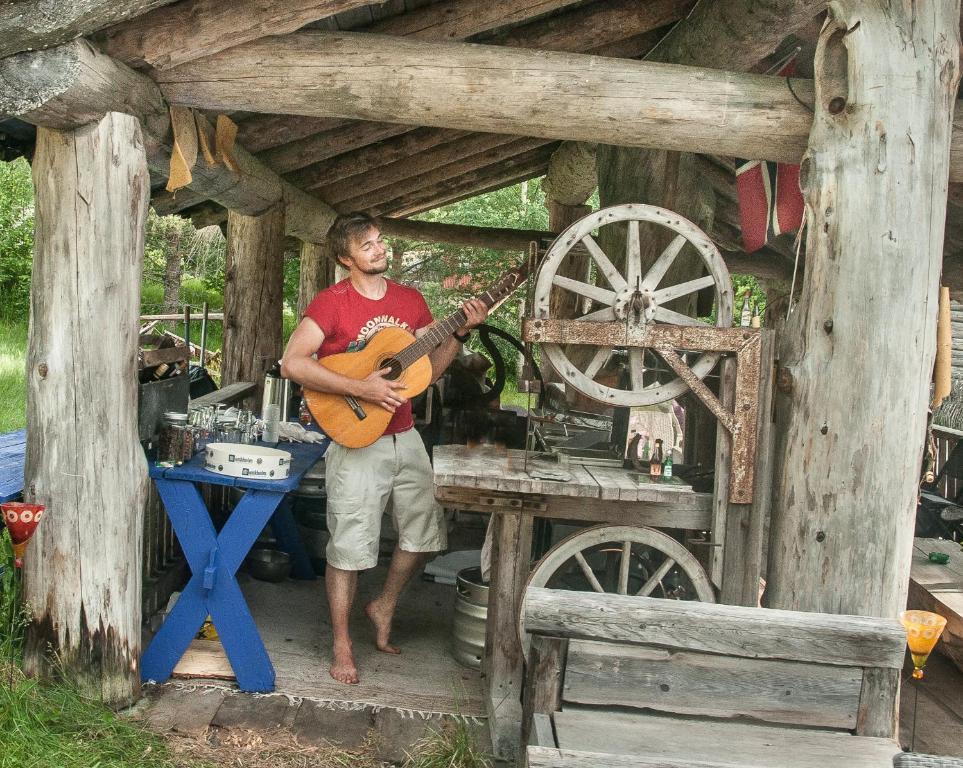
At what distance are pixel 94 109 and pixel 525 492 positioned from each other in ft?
7.14

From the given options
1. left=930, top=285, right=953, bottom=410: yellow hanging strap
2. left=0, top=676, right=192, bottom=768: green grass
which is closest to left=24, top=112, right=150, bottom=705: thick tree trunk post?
left=0, top=676, right=192, bottom=768: green grass

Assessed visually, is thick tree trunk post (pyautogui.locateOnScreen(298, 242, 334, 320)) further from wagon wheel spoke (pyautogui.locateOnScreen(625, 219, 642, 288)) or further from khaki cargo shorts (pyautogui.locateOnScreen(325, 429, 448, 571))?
wagon wheel spoke (pyautogui.locateOnScreen(625, 219, 642, 288))

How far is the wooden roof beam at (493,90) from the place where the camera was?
385 centimetres

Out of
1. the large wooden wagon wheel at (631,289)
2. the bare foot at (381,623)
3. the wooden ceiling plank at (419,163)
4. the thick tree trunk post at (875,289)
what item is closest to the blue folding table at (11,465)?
the bare foot at (381,623)

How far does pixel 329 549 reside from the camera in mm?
4480

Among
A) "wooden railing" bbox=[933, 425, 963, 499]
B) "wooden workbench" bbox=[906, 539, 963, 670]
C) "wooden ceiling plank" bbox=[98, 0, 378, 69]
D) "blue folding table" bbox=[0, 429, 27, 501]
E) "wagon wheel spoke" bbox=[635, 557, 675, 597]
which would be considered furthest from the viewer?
"wooden railing" bbox=[933, 425, 963, 499]

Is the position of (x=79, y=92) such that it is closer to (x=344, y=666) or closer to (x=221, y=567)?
(x=221, y=567)

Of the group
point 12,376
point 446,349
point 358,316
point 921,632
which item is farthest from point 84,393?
point 12,376

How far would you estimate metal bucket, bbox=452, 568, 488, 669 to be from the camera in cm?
469

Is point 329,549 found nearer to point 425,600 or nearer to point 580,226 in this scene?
point 425,600

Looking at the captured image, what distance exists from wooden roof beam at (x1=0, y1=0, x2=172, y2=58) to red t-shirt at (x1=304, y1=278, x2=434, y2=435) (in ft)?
4.60

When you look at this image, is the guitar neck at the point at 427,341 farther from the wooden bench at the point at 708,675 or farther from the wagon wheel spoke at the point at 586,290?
the wooden bench at the point at 708,675

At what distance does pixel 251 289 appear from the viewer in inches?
269

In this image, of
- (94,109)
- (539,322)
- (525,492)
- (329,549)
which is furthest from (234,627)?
(94,109)
